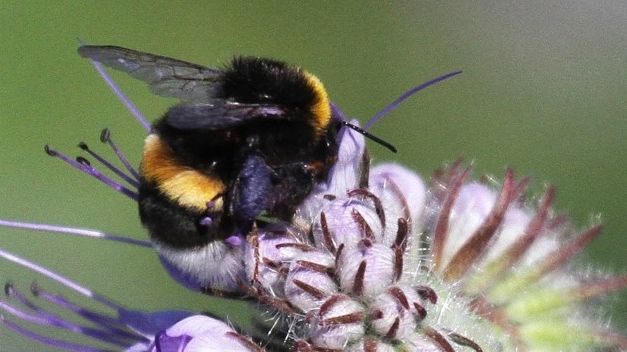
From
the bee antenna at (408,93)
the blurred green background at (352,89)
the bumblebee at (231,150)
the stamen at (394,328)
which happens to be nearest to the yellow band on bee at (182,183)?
the bumblebee at (231,150)

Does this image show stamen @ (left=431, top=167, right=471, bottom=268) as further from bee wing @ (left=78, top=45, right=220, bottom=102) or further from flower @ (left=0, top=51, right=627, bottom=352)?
bee wing @ (left=78, top=45, right=220, bottom=102)

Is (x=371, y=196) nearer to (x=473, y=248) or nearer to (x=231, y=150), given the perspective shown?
(x=473, y=248)

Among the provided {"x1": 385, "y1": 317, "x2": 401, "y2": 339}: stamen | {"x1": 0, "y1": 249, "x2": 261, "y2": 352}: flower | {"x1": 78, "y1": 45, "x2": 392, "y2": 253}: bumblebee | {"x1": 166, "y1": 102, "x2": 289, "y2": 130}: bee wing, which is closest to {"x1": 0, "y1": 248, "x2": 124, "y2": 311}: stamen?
{"x1": 0, "y1": 249, "x2": 261, "y2": 352}: flower

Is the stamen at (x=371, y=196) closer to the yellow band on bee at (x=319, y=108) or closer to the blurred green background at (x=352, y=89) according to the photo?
the yellow band on bee at (x=319, y=108)

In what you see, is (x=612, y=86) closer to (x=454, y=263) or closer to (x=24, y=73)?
(x=24, y=73)

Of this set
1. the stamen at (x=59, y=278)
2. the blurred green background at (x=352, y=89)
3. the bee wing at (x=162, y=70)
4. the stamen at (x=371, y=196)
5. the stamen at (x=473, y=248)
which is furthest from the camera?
the blurred green background at (x=352, y=89)

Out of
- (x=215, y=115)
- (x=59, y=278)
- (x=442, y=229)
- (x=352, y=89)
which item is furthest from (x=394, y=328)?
(x=352, y=89)
